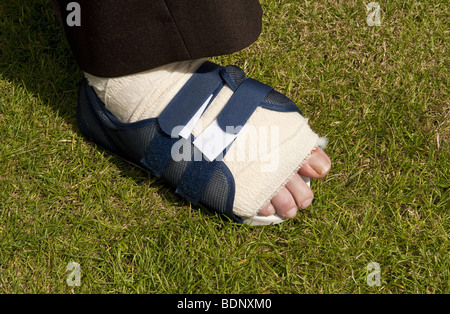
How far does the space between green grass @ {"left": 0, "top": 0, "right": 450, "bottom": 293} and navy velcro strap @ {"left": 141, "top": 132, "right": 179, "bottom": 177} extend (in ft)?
0.58

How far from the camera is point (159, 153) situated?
4.80ft

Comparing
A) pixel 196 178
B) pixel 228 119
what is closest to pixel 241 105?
pixel 228 119

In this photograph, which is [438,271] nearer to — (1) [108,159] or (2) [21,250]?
(1) [108,159]

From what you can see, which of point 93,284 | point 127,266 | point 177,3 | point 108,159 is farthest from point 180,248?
point 177,3

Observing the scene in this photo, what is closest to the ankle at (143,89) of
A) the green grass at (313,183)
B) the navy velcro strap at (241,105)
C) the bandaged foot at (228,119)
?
the bandaged foot at (228,119)

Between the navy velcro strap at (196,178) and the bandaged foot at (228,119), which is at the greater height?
the bandaged foot at (228,119)

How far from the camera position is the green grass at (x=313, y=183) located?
5.01ft

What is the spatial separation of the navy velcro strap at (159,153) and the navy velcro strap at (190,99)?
0.11 ft

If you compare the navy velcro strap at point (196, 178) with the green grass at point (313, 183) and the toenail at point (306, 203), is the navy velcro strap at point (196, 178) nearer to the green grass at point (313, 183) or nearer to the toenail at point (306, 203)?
the green grass at point (313, 183)

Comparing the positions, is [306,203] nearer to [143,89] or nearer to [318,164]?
[318,164]

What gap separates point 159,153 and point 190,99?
20 cm

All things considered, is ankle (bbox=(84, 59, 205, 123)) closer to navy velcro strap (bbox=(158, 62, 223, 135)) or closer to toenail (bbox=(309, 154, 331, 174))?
navy velcro strap (bbox=(158, 62, 223, 135))

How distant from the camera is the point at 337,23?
1937 mm

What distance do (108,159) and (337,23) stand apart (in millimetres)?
1108
